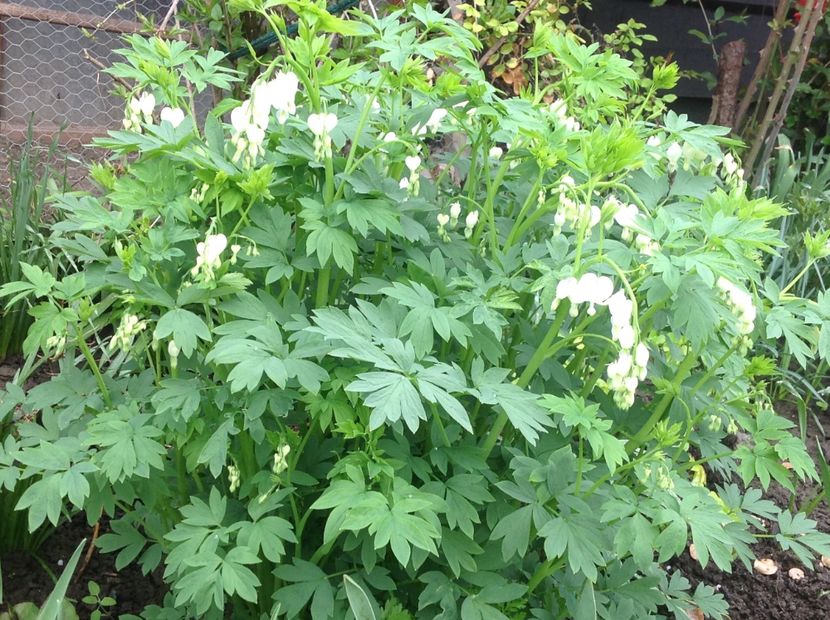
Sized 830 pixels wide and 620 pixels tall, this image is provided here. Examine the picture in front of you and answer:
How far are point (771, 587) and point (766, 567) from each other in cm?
8

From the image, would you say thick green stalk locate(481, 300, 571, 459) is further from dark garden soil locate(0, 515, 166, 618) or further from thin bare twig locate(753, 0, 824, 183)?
thin bare twig locate(753, 0, 824, 183)

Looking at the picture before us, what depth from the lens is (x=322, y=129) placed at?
5.46 ft

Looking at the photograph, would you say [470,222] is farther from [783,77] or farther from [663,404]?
[783,77]

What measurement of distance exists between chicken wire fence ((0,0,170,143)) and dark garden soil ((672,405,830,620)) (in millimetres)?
3645

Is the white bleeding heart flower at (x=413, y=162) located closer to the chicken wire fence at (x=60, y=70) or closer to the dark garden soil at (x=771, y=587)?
the dark garden soil at (x=771, y=587)

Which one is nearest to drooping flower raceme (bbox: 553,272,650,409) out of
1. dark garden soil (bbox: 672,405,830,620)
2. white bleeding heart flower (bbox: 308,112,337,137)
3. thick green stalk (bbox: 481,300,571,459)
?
thick green stalk (bbox: 481,300,571,459)

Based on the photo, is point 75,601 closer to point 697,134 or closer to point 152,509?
point 152,509

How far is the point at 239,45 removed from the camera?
3885mm

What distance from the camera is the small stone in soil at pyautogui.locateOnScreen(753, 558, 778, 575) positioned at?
294 cm

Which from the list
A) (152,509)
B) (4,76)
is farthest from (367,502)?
(4,76)

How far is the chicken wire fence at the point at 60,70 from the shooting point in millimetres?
4445

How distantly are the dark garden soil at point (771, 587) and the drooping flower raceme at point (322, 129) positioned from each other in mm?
2042

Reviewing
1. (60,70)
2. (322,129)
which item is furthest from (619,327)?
(60,70)

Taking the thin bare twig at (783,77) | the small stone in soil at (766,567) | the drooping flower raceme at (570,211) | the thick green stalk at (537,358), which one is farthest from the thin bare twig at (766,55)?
the thick green stalk at (537,358)
